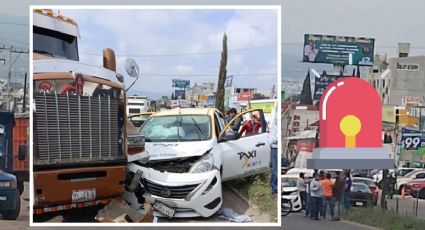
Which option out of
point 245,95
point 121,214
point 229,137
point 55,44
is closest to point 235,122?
point 229,137

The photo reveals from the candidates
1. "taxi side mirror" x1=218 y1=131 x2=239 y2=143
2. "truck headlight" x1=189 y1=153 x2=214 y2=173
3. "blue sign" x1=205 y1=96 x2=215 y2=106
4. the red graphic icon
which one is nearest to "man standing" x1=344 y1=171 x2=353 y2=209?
the red graphic icon

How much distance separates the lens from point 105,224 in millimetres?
5812

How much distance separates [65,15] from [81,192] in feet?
4.63

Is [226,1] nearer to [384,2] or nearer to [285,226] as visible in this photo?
[384,2]

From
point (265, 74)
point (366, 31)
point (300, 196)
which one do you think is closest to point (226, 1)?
point (265, 74)

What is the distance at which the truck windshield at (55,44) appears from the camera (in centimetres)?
563

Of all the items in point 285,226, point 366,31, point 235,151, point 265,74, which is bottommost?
point 285,226

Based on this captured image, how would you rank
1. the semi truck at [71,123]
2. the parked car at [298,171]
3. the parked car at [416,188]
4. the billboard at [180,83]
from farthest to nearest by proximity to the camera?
the parked car at [416,188] < the parked car at [298,171] < the billboard at [180,83] < the semi truck at [71,123]

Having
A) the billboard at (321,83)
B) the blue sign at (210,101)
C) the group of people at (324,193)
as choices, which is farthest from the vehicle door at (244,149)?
the billboard at (321,83)

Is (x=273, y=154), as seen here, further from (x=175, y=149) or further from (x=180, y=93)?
(x=180, y=93)

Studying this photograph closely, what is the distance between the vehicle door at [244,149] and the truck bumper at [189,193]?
144 mm

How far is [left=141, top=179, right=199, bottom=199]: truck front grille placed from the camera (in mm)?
5758

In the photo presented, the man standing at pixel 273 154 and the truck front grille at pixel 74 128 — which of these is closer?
the truck front grille at pixel 74 128

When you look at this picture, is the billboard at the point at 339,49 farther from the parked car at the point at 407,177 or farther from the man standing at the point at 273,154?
the parked car at the point at 407,177
